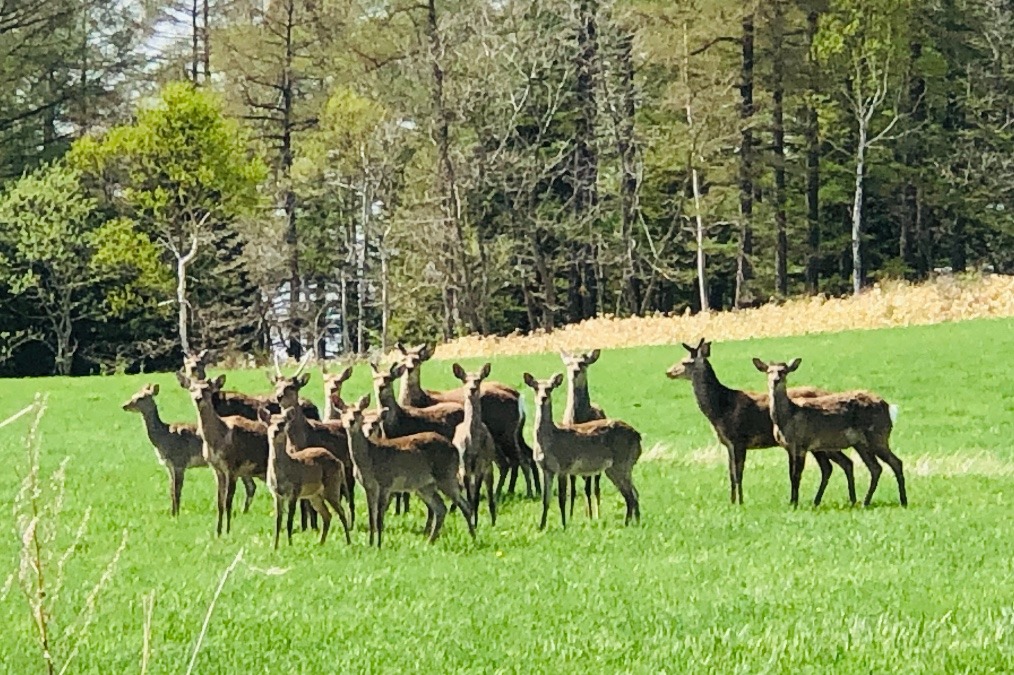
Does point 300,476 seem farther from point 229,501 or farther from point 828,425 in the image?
point 828,425

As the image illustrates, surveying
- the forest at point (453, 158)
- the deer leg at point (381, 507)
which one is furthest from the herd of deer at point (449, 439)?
the forest at point (453, 158)

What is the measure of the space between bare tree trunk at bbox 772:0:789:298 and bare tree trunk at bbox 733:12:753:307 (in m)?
0.78

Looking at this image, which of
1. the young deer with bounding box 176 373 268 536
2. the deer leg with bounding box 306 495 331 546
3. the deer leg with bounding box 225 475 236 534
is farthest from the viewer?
the young deer with bounding box 176 373 268 536

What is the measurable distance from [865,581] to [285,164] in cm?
3749

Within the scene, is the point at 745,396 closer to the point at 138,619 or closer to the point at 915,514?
the point at 915,514

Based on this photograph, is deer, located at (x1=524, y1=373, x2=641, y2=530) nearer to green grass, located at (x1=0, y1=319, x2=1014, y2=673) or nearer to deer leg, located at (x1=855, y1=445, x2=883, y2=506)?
green grass, located at (x1=0, y1=319, x2=1014, y2=673)

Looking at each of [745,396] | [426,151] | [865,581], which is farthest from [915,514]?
[426,151]

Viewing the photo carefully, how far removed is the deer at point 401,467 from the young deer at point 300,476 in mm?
347

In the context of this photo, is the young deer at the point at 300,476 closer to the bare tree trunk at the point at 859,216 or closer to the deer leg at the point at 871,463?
the deer leg at the point at 871,463

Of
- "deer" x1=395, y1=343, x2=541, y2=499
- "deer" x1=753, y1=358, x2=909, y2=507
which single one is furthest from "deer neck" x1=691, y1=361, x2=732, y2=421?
"deer" x1=395, y1=343, x2=541, y2=499

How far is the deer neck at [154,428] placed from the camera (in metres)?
13.2

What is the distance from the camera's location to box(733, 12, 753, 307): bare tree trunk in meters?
41.9

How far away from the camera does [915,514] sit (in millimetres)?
11445

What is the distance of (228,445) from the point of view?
11.8m
